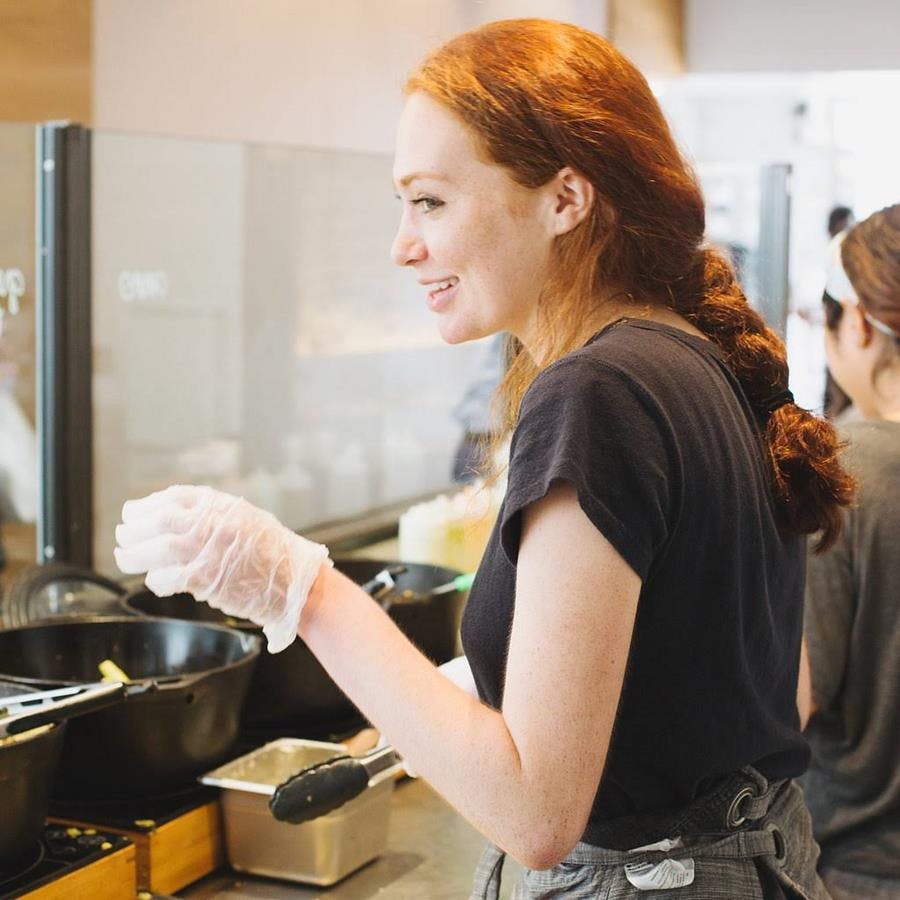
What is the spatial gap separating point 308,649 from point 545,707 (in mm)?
1015

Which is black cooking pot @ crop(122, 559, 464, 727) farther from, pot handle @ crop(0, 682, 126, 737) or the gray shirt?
the gray shirt

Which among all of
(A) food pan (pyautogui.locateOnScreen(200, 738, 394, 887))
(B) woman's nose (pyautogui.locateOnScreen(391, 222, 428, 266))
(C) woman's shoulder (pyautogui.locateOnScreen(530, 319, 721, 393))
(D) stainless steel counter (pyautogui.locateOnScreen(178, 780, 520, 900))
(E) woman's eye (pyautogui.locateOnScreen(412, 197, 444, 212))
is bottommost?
(D) stainless steel counter (pyautogui.locateOnScreen(178, 780, 520, 900))

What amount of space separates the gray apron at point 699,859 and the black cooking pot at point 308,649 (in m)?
0.76

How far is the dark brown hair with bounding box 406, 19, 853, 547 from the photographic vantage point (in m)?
1.15

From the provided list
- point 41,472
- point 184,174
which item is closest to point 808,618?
point 41,472

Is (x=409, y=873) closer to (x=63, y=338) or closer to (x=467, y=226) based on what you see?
(x=467, y=226)

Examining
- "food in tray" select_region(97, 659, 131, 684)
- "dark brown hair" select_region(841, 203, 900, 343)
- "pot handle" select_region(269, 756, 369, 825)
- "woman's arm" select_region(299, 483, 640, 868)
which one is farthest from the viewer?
"dark brown hair" select_region(841, 203, 900, 343)

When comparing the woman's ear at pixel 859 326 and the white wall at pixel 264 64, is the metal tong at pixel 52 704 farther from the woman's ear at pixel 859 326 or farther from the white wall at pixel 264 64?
the white wall at pixel 264 64

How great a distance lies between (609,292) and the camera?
1.20 m

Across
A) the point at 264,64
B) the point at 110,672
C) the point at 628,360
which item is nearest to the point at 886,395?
the point at 628,360

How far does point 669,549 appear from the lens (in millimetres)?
1067

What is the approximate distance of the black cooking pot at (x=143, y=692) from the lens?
1.63 m

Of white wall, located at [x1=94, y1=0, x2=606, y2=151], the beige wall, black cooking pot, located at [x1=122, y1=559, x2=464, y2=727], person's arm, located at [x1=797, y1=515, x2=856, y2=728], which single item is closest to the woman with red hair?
person's arm, located at [x1=797, y1=515, x2=856, y2=728]

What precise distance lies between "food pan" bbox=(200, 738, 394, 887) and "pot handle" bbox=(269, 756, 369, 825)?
3.2 inches
